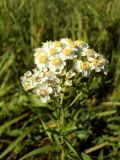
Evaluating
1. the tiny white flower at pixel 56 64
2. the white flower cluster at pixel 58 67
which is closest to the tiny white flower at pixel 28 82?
the white flower cluster at pixel 58 67

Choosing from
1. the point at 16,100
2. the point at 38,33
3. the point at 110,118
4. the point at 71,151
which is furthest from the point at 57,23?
the point at 71,151

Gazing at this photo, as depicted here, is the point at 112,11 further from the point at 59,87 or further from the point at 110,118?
the point at 59,87

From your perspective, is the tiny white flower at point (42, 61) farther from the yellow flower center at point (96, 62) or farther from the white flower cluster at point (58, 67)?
the yellow flower center at point (96, 62)

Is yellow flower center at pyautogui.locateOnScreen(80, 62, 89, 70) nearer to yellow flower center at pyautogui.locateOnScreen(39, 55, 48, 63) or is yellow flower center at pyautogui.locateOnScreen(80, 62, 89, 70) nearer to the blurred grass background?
yellow flower center at pyautogui.locateOnScreen(39, 55, 48, 63)

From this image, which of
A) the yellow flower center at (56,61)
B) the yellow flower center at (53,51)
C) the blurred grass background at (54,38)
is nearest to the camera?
the yellow flower center at (56,61)

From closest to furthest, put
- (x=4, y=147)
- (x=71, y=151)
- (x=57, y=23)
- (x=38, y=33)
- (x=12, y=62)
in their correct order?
(x=71, y=151) < (x=4, y=147) < (x=12, y=62) < (x=38, y=33) < (x=57, y=23)

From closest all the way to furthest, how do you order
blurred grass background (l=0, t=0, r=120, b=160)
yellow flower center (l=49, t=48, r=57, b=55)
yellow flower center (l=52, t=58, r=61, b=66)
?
yellow flower center (l=52, t=58, r=61, b=66)
yellow flower center (l=49, t=48, r=57, b=55)
blurred grass background (l=0, t=0, r=120, b=160)

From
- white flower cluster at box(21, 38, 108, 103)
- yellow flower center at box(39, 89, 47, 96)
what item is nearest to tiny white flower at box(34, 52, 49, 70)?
white flower cluster at box(21, 38, 108, 103)
